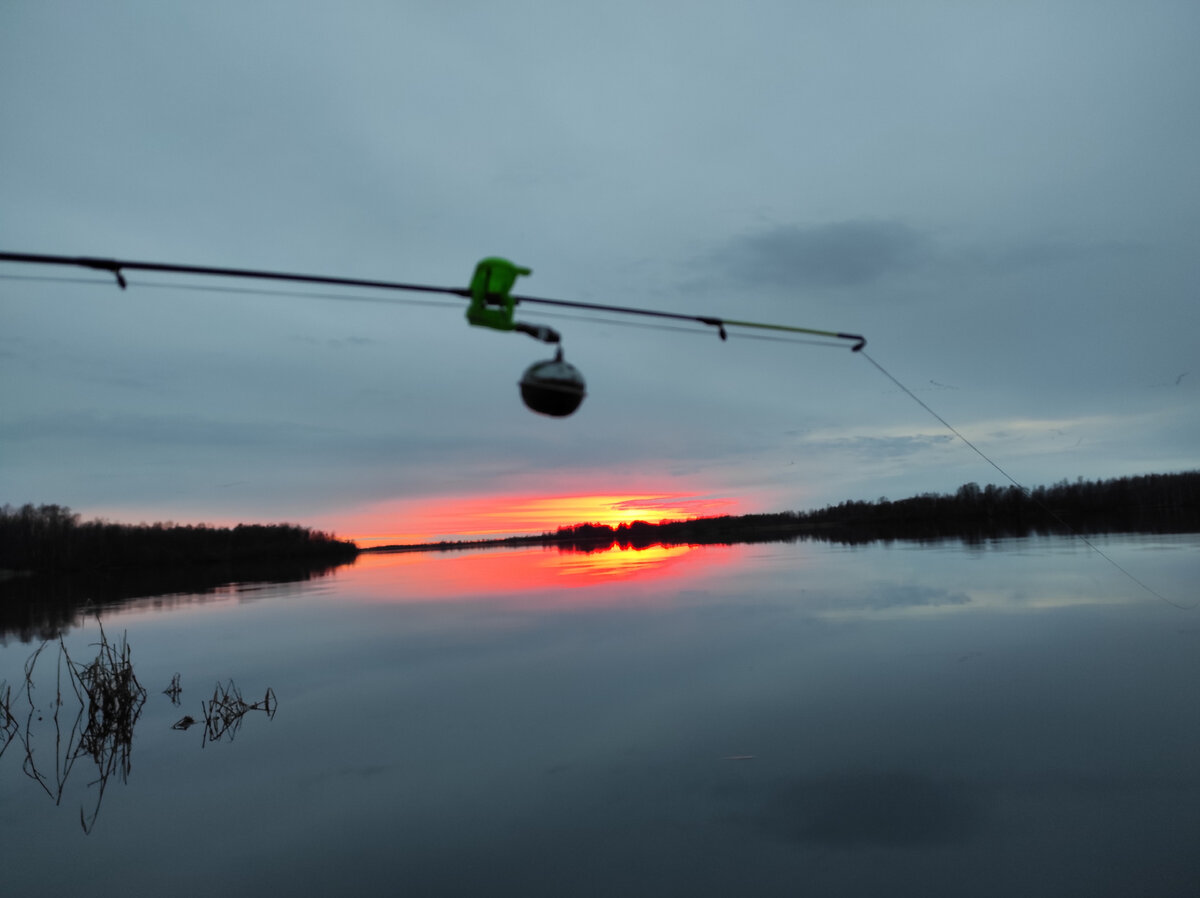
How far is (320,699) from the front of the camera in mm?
16094

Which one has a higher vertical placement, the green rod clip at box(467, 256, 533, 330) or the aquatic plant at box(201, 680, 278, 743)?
the green rod clip at box(467, 256, 533, 330)

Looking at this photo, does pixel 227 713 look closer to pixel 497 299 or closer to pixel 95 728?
pixel 95 728

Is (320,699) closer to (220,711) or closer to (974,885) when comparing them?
(220,711)

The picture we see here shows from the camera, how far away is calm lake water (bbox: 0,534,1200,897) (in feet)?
23.9

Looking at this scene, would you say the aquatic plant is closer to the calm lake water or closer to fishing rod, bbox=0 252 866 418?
the calm lake water

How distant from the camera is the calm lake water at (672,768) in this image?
287 inches

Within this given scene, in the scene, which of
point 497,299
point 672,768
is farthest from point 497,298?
point 672,768

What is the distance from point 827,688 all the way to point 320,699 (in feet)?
37.5

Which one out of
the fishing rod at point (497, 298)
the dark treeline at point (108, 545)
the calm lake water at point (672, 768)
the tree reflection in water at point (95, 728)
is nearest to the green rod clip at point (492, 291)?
the fishing rod at point (497, 298)

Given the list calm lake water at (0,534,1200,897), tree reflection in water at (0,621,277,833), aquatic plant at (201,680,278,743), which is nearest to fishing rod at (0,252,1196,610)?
calm lake water at (0,534,1200,897)

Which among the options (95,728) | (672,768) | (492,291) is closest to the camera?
(492,291)

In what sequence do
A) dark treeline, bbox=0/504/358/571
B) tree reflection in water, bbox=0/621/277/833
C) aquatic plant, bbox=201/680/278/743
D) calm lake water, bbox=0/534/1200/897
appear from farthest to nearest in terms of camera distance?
1. dark treeline, bbox=0/504/358/571
2. aquatic plant, bbox=201/680/278/743
3. tree reflection in water, bbox=0/621/277/833
4. calm lake water, bbox=0/534/1200/897

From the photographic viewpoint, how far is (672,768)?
9883 mm

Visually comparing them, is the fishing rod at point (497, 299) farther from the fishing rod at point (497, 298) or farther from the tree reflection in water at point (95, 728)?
the tree reflection in water at point (95, 728)
